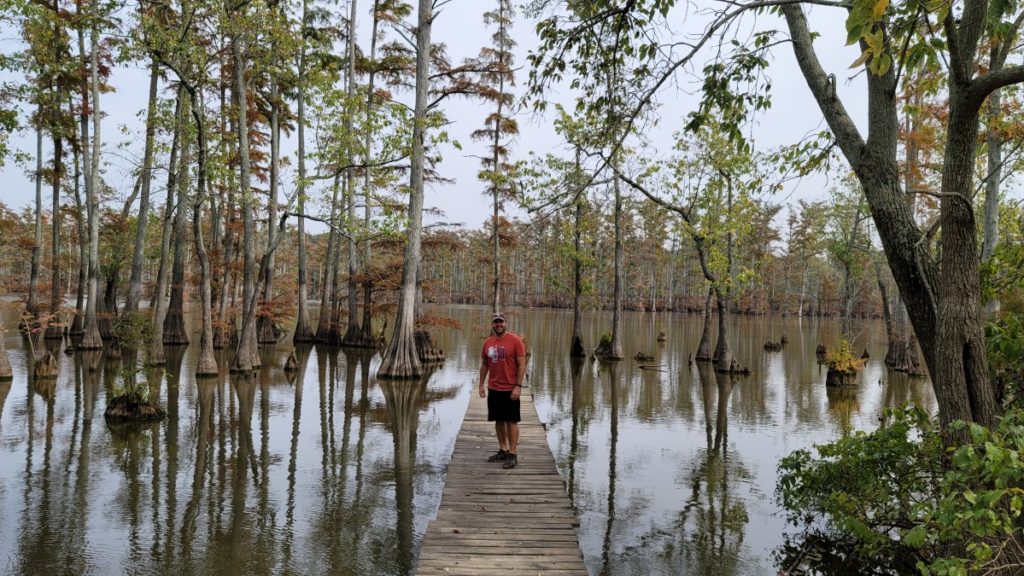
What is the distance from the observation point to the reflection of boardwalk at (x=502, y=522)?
4.38 meters

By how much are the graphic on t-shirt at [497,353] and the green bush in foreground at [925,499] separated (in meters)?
3.06

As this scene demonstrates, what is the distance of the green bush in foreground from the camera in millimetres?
3227

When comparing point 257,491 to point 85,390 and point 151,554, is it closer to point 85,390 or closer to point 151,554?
point 151,554

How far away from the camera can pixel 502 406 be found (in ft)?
22.0

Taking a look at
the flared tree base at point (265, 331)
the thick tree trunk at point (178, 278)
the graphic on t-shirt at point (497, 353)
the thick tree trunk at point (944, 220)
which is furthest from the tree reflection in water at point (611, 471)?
the flared tree base at point (265, 331)

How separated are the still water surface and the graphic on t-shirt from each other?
5.97 ft

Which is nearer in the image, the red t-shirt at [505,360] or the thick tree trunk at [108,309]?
the red t-shirt at [505,360]

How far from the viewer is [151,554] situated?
17.0 ft

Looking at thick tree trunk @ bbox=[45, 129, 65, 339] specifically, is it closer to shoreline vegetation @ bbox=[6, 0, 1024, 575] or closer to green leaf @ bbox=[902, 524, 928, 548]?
shoreline vegetation @ bbox=[6, 0, 1024, 575]

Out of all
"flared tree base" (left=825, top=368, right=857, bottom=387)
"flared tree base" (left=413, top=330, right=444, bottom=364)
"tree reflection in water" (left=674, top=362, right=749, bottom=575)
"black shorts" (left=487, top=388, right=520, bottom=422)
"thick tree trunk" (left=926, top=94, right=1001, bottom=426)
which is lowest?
"tree reflection in water" (left=674, top=362, right=749, bottom=575)

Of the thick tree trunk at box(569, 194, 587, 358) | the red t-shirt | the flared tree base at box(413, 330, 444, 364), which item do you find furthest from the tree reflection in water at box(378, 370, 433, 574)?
the thick tree trunk at box(569, 194, 587, 358)

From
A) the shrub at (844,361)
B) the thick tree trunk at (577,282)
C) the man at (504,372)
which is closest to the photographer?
the man at (504,372)

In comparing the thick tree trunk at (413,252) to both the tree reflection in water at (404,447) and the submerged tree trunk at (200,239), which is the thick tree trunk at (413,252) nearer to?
the tree reflection in water at (404,447)

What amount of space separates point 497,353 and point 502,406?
0.60 m
